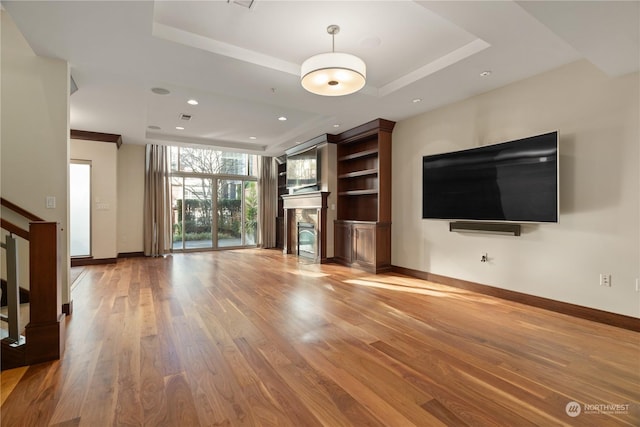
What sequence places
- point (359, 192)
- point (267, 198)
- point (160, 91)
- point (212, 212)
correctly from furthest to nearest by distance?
point (267, 198) → point (212, 212) → point (359, 192) → point (160, 91)

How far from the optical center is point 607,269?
3082 millimetres

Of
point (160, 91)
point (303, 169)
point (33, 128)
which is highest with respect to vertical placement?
point (160, 91)

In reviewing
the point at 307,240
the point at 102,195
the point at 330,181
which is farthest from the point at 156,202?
the point at 330,181

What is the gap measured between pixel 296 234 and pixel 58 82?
529cm

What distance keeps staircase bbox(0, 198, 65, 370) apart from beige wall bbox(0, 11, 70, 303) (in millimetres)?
957

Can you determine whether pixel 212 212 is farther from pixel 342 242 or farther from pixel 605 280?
pixel 605 280

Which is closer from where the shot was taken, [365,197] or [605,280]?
[605,280]

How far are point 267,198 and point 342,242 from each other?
141 inches

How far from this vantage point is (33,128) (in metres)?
3.16

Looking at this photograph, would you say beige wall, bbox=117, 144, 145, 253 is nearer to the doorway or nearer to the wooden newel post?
the doorway

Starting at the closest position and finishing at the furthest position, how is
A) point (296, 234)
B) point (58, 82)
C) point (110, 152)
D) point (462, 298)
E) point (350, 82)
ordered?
point (350, 82), point (58, 82), point (462, 298), point (110, 152), point (296, 234)

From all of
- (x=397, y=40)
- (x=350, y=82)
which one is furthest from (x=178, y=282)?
(x=397, y=40)

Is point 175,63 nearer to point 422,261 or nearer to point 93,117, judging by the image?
point 93,117

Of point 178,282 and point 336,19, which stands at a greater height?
point 336,19
